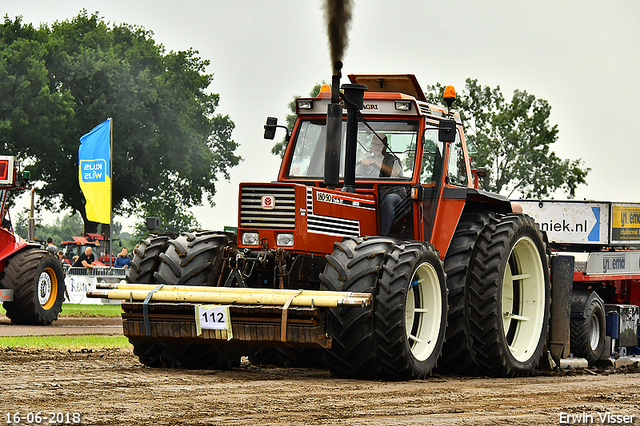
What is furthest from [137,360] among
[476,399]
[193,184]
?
[193,184]

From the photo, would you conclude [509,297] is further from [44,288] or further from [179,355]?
[44,288]

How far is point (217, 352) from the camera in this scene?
10406mm

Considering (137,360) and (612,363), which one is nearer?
(137,360)

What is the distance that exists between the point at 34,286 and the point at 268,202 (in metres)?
11.1

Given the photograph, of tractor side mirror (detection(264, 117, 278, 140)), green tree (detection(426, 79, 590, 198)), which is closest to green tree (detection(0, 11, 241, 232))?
green tree (detection(426, 79, 590, 198))

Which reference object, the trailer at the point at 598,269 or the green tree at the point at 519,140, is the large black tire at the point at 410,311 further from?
the green tree at the point at 519,140

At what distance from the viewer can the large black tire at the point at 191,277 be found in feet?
32.8

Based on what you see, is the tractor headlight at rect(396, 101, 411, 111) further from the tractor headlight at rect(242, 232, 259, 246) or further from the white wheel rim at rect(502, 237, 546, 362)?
the tractor headlight at rect(242, 232, 259, 246)

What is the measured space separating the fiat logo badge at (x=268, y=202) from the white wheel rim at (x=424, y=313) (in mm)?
1587

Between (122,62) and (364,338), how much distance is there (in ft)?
157

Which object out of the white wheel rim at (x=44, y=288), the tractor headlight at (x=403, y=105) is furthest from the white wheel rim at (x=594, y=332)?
the white wheel rim at (x=44, y=288)

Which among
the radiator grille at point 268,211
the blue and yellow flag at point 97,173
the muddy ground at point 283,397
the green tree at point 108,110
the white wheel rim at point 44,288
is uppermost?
the green tree at point 108,110

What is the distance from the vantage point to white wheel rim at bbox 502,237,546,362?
11969 millimetres

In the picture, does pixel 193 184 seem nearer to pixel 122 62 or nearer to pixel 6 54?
pixel 122 62
